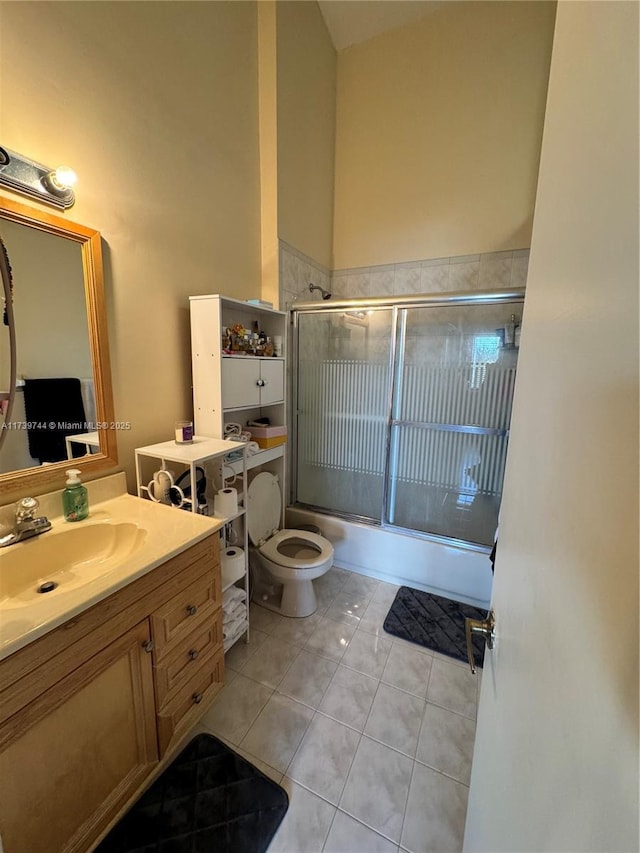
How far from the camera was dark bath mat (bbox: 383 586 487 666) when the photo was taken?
1.77 m

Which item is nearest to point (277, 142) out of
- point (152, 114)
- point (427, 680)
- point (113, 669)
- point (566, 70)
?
point (152, 114)

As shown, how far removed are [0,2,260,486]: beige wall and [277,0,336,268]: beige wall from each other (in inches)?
7.6

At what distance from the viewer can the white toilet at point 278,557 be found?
1875 mm

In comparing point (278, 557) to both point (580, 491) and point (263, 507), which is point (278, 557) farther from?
point (580, 491)

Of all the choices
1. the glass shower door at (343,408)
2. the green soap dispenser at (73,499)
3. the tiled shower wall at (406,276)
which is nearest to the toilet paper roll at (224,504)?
the green soap dispenser at (73,499)

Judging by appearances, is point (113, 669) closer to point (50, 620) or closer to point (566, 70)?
point (50, 620)

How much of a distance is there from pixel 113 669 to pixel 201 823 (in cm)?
62

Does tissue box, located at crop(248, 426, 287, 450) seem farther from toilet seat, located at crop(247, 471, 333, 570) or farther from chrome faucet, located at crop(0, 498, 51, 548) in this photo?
chrome faucet, located at crop(0, 498, 51, 548)

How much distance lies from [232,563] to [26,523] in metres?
0.79

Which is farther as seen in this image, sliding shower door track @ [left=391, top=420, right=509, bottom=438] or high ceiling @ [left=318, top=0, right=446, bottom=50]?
high ceiling @ [left=318, top=0, right=446, bottom=50]

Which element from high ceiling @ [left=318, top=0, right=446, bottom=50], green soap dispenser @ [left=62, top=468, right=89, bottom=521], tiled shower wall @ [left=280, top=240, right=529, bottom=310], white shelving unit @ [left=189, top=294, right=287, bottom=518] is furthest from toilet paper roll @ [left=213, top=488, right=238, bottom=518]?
high ceiling @ [left=318, top=0, right=446, bottom=50]

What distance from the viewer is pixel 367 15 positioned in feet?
7.52

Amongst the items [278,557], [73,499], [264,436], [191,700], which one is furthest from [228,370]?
[191,700]

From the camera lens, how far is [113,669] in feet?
3.10
